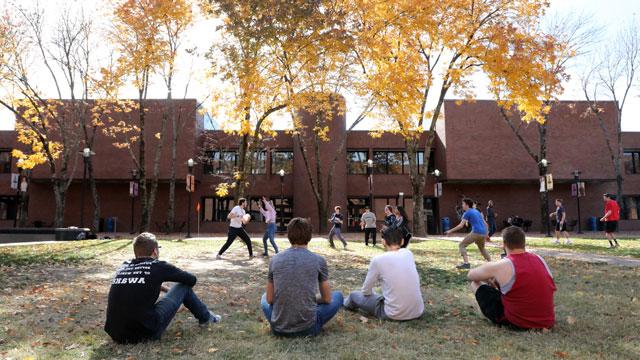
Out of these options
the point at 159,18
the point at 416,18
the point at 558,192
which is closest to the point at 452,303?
the point at 416,18

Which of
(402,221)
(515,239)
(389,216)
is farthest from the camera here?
(389,216)

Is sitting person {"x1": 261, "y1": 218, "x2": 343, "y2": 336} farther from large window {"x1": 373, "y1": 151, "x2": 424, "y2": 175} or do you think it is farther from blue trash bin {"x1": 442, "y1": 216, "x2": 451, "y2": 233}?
large window {"x1": 373, "y1": 151, "x2": 424, "y2": 175}

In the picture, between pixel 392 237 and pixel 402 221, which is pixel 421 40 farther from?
pixel 392 237

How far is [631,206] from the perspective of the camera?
33406 mm

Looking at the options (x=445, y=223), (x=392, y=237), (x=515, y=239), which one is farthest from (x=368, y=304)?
(x=445, y=223)

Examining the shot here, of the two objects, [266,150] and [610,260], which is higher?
[266,150]

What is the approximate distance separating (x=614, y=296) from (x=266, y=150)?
2782 cm

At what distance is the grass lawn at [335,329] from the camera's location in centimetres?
400

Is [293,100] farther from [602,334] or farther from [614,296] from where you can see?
[602,334]

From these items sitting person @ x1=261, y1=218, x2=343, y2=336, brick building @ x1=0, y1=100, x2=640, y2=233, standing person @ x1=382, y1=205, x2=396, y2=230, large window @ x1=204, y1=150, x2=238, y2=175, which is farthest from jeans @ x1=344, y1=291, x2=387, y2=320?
large window @ x1=204, y1=150, x2=238, y2=175

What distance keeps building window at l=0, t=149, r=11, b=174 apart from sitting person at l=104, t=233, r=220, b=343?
3581cm

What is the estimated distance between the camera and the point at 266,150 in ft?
108

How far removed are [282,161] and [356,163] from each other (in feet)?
18.3

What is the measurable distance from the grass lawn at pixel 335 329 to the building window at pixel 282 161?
79.9ft
